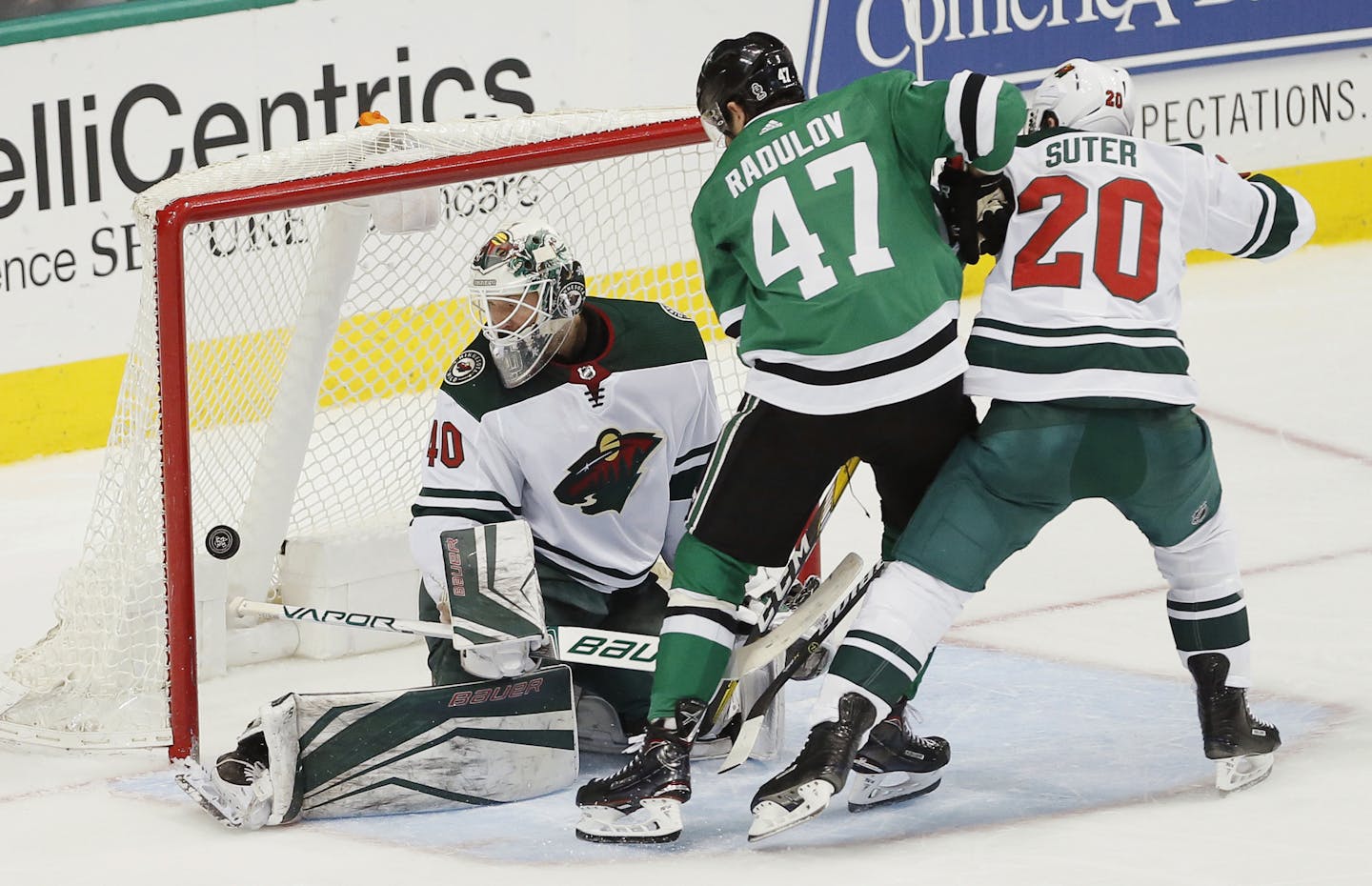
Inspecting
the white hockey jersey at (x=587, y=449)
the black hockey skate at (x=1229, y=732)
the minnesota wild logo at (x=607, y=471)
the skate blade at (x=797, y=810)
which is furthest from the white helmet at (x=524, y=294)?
the black hockey skate at (x=1229, y=732)

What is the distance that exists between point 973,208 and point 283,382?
4.82 feet

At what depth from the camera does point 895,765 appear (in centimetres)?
311

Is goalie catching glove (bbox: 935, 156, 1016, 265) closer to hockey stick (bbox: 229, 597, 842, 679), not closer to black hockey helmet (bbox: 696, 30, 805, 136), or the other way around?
black hockey helmet (bbox: 696, 30, 805, 136)

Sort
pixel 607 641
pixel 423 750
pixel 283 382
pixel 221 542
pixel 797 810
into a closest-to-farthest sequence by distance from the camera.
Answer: pixel 797 810, pixel 423 750, pixel 607 641, pixel 221 542, pixel 283 382

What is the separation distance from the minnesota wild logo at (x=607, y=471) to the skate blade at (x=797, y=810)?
728 mm

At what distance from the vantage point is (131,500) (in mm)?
3609

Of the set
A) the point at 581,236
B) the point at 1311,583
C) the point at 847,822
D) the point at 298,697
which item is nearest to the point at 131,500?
the point at 298,697

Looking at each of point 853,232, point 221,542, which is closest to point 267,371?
point 221,542

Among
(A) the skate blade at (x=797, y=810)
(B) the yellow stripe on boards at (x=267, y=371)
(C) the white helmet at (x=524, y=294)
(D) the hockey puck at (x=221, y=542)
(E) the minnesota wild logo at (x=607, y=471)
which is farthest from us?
(B) the yellow stripe on boards at (x=267, y=371)

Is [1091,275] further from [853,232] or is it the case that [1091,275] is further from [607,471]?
[607,471]

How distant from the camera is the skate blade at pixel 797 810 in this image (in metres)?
2.81

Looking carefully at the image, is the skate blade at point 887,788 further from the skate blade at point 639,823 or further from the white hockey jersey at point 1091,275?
the white hockey jersey at point 1091,275

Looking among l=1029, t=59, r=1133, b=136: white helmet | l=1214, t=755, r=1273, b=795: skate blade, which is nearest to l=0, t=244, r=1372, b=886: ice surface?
l=1214, t=755, r=1273, b=795: skate blade

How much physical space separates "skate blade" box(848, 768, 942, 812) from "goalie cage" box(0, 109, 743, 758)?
1.06m
